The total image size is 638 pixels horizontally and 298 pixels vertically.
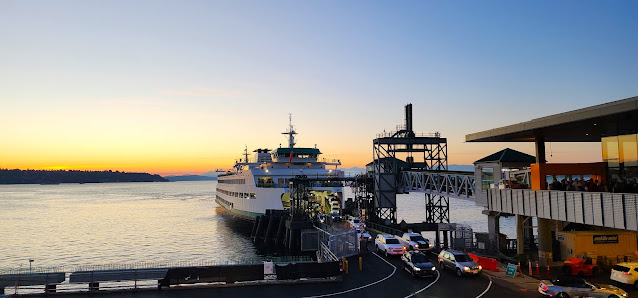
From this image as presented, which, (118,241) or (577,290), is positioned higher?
(577,290)

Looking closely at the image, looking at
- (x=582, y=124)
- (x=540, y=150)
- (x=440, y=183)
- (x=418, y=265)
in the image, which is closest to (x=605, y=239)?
(x=540, y=150)

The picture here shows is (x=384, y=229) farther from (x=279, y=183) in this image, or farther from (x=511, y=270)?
(x=279, y=183)

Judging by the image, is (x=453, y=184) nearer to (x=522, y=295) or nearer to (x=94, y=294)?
(x=522, y=295)

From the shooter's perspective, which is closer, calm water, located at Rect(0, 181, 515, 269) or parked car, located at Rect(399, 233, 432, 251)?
parked car, located at Rect(399, 233, 432, 251)

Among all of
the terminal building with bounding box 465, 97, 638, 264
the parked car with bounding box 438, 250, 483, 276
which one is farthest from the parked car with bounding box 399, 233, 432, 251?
the terminal building with bounding box 465, 97, 638, 264

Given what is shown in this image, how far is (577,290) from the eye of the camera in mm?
20875

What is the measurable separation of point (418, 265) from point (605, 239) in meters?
13.4

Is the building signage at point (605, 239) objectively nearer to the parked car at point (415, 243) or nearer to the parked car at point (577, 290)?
the parked car at point (577, 290)

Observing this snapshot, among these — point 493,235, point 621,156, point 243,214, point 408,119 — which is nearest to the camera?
point 621,156

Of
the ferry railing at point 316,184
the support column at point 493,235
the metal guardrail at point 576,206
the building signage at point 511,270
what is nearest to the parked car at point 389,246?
the support column at point 493,235

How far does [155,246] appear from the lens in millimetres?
63938

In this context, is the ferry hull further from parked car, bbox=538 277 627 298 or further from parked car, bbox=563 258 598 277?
parked car, bbox=538 277 627 298

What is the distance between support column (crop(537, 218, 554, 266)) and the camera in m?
29.1

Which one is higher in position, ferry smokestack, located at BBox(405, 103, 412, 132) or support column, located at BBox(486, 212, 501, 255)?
ferry smokestack, located at BBox(405, 103, 412, 132)
